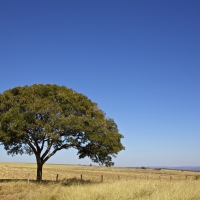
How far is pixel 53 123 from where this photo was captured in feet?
89.5

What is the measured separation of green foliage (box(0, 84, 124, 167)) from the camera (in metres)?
27.4

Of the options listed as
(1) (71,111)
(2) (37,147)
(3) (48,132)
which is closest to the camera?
(3) (48,132)

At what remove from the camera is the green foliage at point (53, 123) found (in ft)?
89.9

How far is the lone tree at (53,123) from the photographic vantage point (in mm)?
27406

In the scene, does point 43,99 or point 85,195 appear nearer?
point 85,195

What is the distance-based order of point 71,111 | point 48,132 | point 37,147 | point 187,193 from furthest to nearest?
point 37,147 < point 71,111 < point 48,132 < point 187,193

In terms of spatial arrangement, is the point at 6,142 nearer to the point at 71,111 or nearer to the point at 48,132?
the point at 48,132

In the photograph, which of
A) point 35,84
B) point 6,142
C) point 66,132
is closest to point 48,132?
point 66,132

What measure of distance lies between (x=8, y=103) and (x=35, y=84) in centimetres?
380

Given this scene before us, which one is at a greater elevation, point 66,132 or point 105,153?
point 66,132

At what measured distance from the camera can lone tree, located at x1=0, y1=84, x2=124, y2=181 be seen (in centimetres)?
2741

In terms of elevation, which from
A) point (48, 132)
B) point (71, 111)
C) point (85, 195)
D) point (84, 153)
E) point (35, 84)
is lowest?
point (85, 195)

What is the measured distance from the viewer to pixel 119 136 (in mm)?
31500

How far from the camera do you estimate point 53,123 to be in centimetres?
2728
